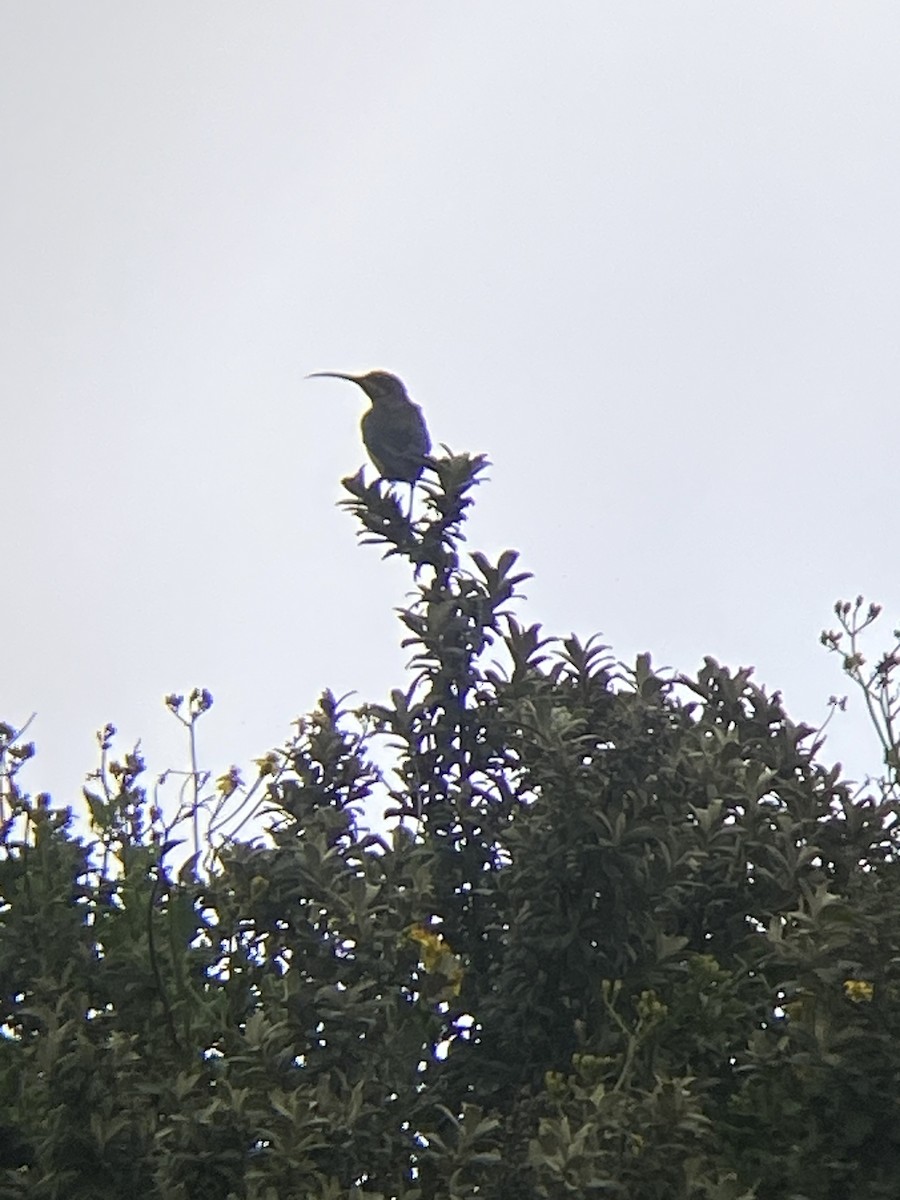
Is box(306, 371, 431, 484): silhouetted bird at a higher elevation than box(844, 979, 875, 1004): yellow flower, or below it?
higher

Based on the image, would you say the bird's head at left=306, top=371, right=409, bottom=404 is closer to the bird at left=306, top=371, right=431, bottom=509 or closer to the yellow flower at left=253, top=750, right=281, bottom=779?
the bird at left=306, top=371, right=431, bottom=509

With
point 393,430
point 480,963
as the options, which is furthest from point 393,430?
point 480,963

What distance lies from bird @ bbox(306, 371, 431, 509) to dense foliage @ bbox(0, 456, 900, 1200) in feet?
3.04

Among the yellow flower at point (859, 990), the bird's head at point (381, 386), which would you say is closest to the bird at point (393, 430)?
the bird's head at point (381, 386)

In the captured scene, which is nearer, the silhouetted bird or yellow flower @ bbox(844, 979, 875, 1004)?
yellow flower @ bbox(844, 979, 875, 1004)

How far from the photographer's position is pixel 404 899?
579cm

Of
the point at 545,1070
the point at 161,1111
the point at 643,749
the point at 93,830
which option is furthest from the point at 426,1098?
the point at 93,830

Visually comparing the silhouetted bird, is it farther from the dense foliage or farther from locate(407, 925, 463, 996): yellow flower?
locate(407, 925, 463, 996): yellow flower

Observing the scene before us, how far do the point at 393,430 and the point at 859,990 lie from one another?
3641mm

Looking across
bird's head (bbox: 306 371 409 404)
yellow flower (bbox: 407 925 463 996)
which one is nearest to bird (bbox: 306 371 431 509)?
bird's head (bbox: 306 371 409 404)

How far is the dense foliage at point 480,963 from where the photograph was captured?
16.5 ft

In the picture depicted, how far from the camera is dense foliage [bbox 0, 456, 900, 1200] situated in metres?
5.04

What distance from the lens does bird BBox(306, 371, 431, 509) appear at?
24.8 feet

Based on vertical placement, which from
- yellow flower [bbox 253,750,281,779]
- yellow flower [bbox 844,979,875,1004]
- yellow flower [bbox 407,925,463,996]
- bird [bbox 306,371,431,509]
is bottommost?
yellow flower [bbox 844,979,875,1004]
